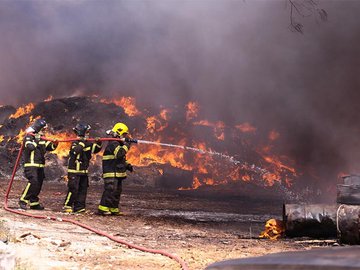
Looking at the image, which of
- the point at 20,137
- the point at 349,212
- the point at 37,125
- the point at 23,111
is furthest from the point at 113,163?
the point at 23,111

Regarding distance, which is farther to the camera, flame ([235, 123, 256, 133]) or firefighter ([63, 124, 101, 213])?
flame ([235, 123, 256, 133])

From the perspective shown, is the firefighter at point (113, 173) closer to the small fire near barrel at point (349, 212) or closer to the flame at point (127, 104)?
the small fire near barrel at point (349, 212)

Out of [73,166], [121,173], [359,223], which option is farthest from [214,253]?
[73,166]

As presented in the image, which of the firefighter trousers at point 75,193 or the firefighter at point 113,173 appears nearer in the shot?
the firefighter at point 113,173

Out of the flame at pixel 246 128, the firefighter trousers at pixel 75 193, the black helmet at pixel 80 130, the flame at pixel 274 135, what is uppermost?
the flame at pixel 246 128

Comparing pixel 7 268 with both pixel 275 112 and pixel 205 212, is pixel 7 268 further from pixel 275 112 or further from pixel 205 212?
pixel 275 112

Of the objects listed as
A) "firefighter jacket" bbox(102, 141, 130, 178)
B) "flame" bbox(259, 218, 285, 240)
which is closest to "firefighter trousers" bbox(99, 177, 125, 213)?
"firefighter jacket" bbox(102, 141, 130, 178)

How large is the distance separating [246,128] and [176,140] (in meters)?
4.12

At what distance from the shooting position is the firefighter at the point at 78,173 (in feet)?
27.9

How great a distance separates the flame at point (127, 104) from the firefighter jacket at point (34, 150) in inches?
620

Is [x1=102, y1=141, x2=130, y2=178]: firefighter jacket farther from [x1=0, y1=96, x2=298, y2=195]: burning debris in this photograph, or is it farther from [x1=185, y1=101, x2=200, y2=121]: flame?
[x1=185, y1=101, x2=200, y2=121]: flame

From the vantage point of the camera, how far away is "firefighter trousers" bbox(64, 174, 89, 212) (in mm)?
8516

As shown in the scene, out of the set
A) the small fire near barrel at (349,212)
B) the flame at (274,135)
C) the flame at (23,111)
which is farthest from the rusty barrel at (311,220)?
the flame at (23,111)

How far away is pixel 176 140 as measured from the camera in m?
22.9
